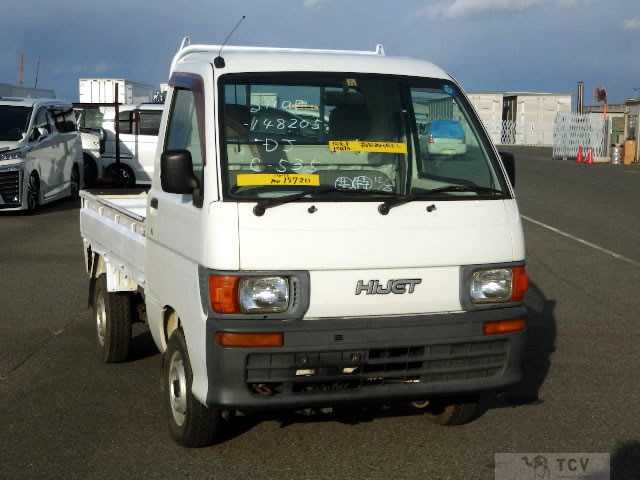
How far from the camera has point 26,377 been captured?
23.5 feet

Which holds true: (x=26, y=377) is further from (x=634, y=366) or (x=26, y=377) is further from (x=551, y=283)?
(x=551, y=283)

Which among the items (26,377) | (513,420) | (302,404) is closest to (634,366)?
(513,420)

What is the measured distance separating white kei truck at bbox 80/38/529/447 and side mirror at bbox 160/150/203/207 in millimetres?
10

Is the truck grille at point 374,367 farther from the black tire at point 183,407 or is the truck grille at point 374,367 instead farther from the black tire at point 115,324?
the black tire at point 115,324

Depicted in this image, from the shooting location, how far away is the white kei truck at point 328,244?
16.1 feet

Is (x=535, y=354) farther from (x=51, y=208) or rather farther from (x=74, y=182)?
(x=74, y=182)

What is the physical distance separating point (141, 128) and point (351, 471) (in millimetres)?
18963

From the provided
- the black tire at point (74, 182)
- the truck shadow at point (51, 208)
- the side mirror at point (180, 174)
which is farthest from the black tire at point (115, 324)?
the black tire at point (74, 182)

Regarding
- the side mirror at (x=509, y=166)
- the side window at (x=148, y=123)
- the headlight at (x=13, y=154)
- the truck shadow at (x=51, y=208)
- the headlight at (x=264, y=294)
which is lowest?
the truck shadow at (x=51, y=208)

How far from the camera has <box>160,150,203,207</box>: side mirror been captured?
201 inches

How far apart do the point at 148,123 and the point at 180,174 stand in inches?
735

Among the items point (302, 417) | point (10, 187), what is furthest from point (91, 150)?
point (302, 417)

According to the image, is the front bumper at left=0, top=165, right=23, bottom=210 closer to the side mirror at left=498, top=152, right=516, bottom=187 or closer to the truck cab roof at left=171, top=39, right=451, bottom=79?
the truck cab roof at left=171, top=39, right=451, bottom=79

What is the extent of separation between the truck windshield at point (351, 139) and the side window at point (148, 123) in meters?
17.9
